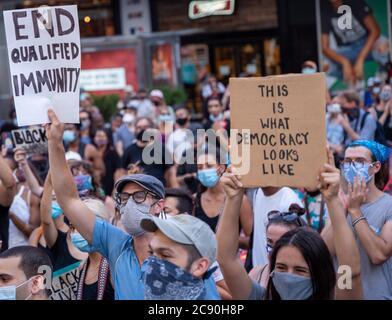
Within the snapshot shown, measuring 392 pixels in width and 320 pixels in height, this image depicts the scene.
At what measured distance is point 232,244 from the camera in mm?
4066

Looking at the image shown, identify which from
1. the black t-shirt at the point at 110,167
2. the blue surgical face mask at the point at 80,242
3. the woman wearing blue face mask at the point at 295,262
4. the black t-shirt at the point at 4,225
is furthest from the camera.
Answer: the black t-shirt at the point at 110,167

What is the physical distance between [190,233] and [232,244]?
1.38 ft

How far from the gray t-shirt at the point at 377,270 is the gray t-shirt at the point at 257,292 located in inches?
28.7

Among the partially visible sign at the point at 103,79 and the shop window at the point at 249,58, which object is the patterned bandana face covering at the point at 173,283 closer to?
the partially visible sign at the point at 103,79

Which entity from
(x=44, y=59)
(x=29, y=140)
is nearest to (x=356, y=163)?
(x=44, y=59)

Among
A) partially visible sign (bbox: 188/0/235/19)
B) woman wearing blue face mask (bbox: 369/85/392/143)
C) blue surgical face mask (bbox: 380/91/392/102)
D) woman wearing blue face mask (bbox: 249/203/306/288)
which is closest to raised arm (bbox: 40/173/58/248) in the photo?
woman wearing blue face mask (bbox: 249/203/306/288)

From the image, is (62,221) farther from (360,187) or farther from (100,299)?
(360,187)

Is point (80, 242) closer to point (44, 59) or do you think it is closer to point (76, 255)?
point (76, 255)

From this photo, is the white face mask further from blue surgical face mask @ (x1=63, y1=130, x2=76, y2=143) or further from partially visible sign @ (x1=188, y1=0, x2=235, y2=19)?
partially visible sign @ (x1=188, y1=0, x2=235, y2=19)

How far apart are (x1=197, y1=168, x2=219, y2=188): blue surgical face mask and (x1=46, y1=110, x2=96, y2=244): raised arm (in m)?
2.59

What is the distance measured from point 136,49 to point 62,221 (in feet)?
43.5

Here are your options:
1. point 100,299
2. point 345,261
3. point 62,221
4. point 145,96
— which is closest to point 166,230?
point 345,261

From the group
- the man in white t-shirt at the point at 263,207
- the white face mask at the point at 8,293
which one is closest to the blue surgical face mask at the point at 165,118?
the man in white t-shirt at the point at 263,207

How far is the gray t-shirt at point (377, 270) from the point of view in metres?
4.66
